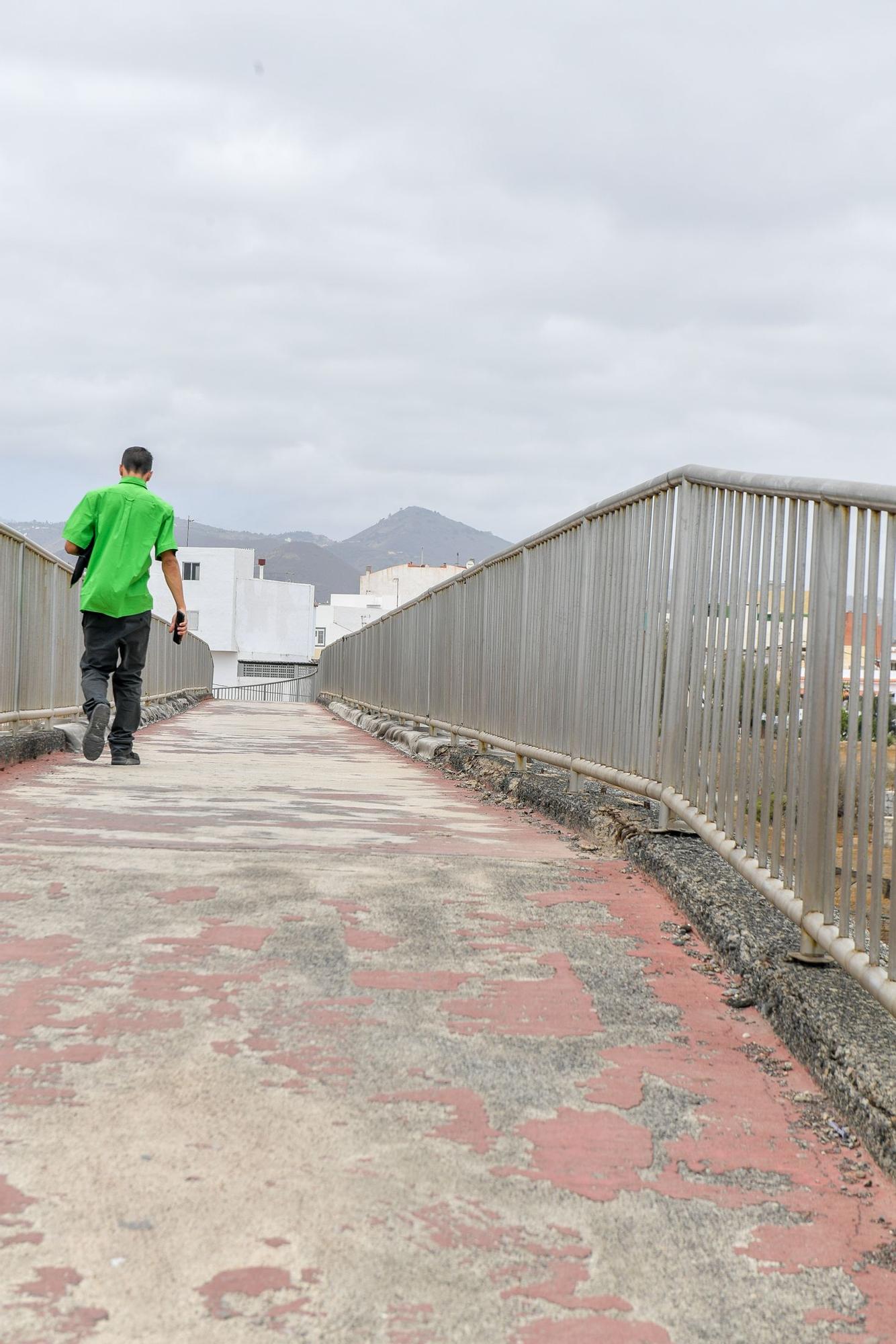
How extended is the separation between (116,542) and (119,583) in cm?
24

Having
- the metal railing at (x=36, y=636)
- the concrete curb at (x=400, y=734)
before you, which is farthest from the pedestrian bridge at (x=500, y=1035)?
the concrete curb at (x=400, y=734)

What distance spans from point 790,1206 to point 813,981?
0.85m

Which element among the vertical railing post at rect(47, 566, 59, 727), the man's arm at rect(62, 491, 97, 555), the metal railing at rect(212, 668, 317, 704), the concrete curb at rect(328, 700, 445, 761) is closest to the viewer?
the man's arm at rect(62, 491, 97, 555)

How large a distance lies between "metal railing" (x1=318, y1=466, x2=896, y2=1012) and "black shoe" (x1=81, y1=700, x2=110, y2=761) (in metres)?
2.27

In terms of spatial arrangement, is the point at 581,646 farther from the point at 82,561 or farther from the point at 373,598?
the point at 373,598

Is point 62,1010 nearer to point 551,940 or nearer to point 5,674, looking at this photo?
point 551,940

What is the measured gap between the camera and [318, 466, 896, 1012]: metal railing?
9.11 feet

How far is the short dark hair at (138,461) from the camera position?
8.00 meters

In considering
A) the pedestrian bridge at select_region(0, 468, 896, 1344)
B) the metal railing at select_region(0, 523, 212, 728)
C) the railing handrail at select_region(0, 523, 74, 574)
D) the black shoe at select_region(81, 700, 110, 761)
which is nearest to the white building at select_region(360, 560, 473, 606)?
the metal railing at select_region(0, 523, 212, 728)

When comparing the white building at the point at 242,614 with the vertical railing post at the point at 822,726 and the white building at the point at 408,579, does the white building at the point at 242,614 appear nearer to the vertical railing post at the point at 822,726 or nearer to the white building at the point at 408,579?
the white building at the point at 408,579

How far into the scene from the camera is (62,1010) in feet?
8.81

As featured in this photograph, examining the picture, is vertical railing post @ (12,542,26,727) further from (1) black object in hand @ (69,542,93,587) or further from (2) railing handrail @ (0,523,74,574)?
(1) black object in hand @ (69,542,93,587)

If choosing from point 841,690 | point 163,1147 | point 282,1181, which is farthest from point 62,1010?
point 841,690

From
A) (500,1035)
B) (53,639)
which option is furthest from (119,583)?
(500,1035)
